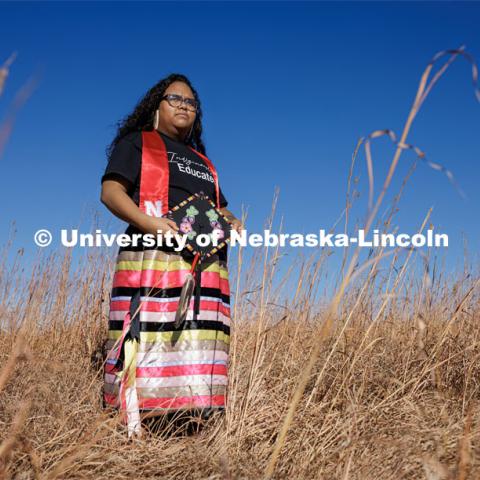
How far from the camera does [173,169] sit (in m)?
1.93

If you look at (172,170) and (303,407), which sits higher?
(172,170)

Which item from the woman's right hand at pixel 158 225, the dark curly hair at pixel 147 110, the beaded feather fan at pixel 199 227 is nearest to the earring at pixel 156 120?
the dark curly hair at pixel 147 110

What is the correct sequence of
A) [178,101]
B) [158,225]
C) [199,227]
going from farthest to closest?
1. [178,101]
2. [199,227]
3. [158,225]

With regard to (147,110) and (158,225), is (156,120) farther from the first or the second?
(158,225)

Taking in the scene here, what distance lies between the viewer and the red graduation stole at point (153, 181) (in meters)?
1.84

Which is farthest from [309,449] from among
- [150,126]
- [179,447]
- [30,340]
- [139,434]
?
[30,340]

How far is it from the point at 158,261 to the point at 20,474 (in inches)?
30.4

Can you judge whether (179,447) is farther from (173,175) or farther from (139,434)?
(173,175)

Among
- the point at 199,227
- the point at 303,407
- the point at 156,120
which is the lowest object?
the point at 303,407

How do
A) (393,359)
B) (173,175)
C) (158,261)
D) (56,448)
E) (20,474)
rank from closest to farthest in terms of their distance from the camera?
(20,474)
(56,448)
(158,261)
(173,175)
(393,359)

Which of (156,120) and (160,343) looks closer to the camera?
(160,343)

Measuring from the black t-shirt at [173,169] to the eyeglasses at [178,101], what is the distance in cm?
14

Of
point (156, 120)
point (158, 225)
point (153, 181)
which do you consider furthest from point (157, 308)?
point (156, 120)

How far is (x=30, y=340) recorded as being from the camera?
2.96 metres
